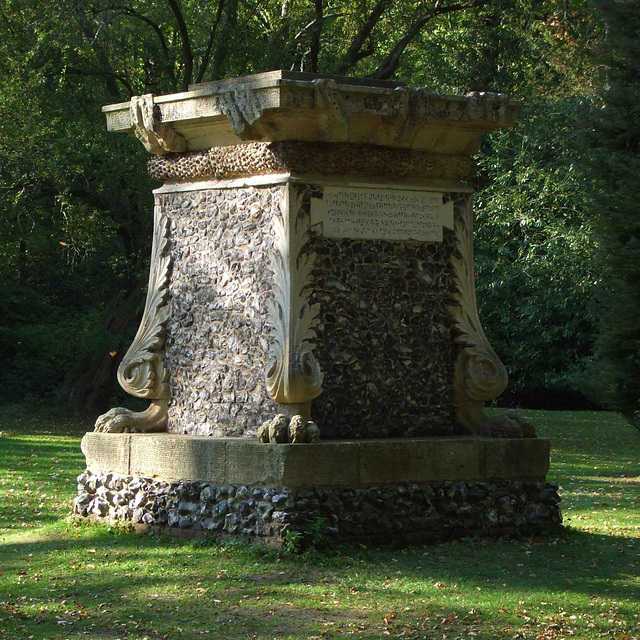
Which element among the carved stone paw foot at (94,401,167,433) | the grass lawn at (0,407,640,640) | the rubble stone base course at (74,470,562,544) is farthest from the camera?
the carved stone paw foot at (94,401,167,433)

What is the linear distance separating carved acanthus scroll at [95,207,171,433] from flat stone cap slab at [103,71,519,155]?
0.98 meters

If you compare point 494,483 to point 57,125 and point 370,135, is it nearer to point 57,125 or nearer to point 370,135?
point 370,135

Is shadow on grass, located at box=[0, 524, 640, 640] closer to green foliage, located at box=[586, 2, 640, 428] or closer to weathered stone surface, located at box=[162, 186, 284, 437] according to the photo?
weathered stone surface, located at box=[162, 186, 284, 437]

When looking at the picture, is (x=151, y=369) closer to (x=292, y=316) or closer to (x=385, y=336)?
(x=292, y=316)

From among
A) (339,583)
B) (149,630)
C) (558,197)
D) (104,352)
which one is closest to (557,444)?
(558,197)

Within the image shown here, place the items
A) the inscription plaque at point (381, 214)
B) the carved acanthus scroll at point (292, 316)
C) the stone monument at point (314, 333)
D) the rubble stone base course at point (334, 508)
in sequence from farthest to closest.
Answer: the inscription plaque at point (381, 214) < the carved acanthus scroll at point (292, 316) < the stone monument at point (314, 333) < the rubble stone base course at point (334, 508)

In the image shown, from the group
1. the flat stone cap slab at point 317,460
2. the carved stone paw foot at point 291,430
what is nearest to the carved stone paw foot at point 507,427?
the flat stone cap slab at point 317,460

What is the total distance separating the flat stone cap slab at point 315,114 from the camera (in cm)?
880

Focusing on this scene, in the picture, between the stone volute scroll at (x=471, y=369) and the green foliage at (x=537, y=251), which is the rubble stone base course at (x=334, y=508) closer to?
the stone volute scroll at (x=471, y=369)

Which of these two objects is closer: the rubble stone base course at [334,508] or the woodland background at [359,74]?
the rubble stone base course at [334,508]

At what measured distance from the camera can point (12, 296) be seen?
942 inches

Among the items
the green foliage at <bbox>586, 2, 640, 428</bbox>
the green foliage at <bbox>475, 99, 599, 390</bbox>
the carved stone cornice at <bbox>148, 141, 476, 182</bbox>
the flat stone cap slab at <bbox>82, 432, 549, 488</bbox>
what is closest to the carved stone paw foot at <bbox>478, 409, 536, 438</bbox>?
the flat stone cap slab at <bbox>82, 432, 549, 488</bbox>

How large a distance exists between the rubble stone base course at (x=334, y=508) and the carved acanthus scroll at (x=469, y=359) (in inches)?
30.7

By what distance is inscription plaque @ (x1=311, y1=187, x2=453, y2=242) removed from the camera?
9250 millimetres
